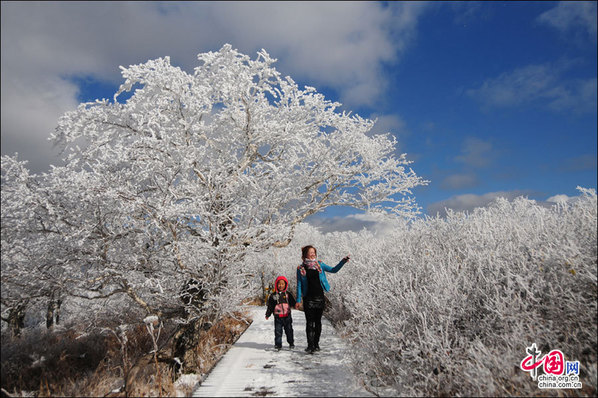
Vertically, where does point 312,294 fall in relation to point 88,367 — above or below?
above

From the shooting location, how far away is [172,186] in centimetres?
495

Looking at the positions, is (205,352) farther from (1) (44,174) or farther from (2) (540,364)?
(2) (540,364)

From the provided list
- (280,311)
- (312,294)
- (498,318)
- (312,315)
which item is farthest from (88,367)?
(498,318)

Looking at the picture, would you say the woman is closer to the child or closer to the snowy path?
the snowy path

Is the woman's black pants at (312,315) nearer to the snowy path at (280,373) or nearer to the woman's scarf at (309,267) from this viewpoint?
the snowy path at (280,373)

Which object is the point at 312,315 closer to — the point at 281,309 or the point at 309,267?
the point at 281,309

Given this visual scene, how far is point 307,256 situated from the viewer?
604 cm

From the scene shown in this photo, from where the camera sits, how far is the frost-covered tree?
477 centimetres

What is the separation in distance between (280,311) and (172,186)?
3.24 m

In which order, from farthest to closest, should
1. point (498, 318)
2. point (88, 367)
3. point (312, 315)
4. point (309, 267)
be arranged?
point (309, 267), point (312, 315), point (88, 367), point (498, 318)

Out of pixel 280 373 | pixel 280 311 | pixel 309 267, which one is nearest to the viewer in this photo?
pixel 280 373

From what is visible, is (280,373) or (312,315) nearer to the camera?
(280,373)

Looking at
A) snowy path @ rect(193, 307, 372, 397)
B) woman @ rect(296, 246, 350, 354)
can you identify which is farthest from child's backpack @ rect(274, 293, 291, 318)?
snowy path @ rect(193, 307, 372, 397)

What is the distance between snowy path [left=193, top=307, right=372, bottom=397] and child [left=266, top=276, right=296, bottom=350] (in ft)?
0.72
